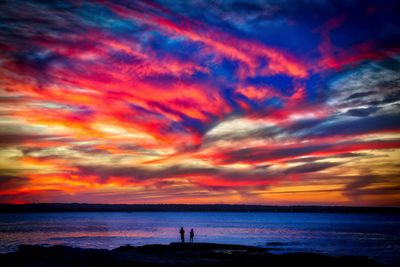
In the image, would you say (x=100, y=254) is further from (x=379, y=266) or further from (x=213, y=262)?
(x=379, y=266)

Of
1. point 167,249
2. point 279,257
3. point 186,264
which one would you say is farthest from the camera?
point 167,249

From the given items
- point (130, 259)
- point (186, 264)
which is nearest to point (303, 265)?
point (186, 264)

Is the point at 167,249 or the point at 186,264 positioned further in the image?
the point at 167,249

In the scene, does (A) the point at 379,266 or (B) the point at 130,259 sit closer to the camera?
(B) the point at 130,259

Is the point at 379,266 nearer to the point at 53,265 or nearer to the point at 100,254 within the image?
the point at 100,254

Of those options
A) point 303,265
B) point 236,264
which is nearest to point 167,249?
point 236,264

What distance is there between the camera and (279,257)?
3775 centimetres

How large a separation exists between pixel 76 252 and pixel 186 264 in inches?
469

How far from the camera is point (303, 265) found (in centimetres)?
3406

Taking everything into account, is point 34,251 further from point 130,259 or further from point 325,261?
point 325,261

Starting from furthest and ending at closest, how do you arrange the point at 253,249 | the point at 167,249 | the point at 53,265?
the point at 253,249, the point at 167,249, the point at 53,265

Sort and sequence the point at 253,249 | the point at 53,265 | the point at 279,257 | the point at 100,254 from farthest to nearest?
the point at 253,249 → the point at 279,257 → the point at 100,254 → the point at 53,265

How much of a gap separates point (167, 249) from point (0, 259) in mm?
20034

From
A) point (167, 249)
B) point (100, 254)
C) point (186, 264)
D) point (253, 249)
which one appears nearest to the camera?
point (186, 264)
